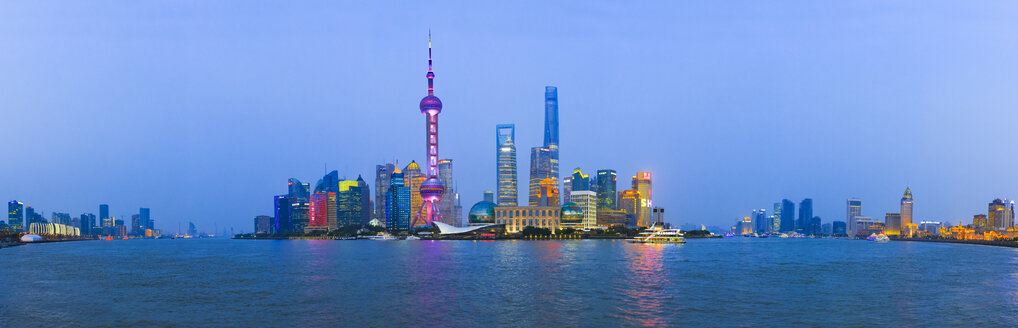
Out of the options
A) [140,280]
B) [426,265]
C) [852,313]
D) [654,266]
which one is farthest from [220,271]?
[852,313]

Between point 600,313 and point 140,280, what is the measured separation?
62974 millimetres

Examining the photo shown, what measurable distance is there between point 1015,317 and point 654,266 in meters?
58.5

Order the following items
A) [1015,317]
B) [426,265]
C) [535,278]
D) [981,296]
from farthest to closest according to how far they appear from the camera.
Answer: [426,265] → [535,278] → [981,296] → [1015,317]

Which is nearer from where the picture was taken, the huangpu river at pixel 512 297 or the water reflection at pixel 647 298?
the huangpu river at pixel 512 297

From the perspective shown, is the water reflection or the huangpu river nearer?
the huangpu river

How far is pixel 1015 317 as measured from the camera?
168ft

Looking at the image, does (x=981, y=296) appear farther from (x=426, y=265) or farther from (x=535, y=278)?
(x=426, y=265)

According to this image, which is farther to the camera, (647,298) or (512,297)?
(512,297)

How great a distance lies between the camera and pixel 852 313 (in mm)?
54000

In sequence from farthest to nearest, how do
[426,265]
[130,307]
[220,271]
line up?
[426,265], [220,271], [130,307]

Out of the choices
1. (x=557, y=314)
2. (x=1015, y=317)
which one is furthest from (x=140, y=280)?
(x=1015, y=317)

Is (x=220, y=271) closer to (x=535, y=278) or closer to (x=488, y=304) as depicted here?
(x=535, y=278)

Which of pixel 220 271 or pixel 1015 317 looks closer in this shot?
pixel 1015 317

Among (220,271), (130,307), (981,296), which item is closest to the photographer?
(130,307)
